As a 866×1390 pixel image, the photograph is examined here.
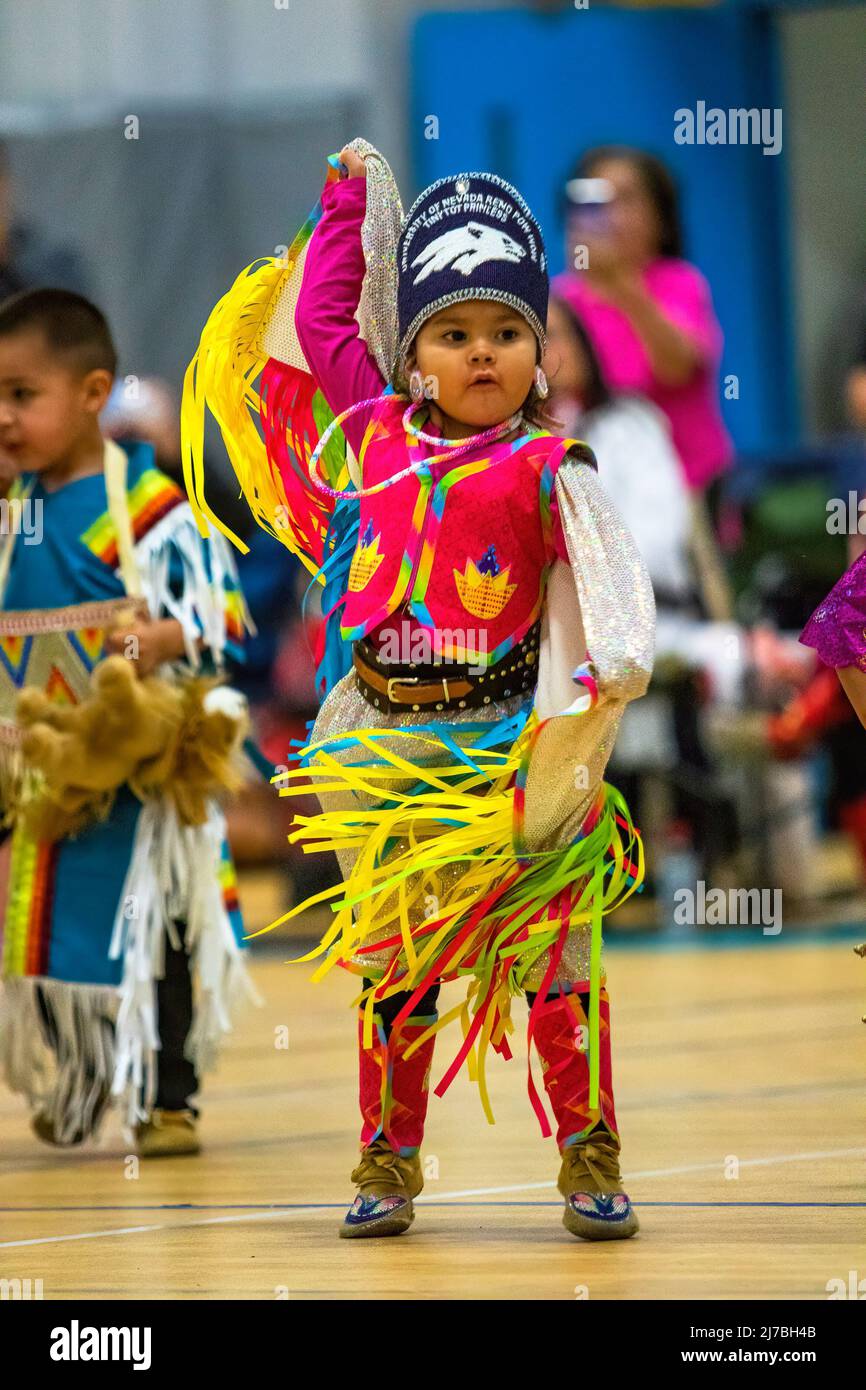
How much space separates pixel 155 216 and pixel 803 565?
3491mm

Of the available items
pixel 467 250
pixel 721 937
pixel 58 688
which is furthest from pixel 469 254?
pixel 721 937

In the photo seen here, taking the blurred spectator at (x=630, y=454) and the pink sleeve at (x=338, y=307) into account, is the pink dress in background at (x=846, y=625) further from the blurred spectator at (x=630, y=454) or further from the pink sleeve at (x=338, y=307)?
the blurred spectator at (x=630, y=454)

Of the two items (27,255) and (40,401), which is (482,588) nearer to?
(40,401)

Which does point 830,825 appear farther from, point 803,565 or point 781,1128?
point 781,1128

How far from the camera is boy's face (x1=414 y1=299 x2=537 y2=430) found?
10.8 ft

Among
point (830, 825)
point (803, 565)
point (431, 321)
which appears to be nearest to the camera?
point (431, 321)

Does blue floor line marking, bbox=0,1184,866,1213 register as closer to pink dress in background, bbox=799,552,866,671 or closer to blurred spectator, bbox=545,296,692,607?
pink dress in background, bbox=799,552,866,671

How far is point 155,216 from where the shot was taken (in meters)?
10.5

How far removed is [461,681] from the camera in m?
3.28

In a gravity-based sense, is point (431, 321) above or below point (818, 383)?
below

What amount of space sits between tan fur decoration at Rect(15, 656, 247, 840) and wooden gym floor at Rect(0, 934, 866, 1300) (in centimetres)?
59

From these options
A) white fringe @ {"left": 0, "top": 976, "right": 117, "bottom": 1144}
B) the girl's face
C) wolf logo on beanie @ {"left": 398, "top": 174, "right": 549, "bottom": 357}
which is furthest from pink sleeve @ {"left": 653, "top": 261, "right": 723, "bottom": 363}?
wolf logo on beanie @ {"left": 398, "top": 174, "right": 549, "bottom": 357}

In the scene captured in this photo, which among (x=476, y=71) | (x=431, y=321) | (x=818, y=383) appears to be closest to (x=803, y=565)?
(x=818, y=383)

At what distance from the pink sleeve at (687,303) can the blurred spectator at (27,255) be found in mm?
2173
